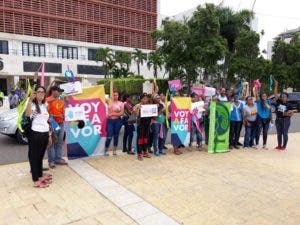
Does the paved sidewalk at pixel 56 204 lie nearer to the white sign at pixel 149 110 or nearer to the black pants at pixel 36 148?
the black pants at pixel 36 148

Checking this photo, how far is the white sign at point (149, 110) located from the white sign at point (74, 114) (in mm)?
1417

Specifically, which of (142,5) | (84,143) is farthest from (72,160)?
(142,5)

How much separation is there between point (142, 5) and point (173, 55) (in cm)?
3318

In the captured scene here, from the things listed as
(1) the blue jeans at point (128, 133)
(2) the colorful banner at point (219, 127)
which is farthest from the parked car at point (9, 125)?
(2) the colorful banner at point (219, 127)

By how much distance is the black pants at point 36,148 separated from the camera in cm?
591

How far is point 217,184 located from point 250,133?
3.96 meters

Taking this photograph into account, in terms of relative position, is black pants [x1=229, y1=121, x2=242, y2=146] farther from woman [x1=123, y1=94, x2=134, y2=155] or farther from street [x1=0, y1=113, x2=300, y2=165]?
woman [x1=123, y1=94, x2=134, y2=155]

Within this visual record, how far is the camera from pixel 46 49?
160 ft

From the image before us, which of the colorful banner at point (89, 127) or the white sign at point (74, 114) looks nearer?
the white sign at point (74, 114)

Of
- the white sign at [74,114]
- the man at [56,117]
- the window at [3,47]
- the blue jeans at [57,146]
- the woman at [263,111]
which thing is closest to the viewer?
the man at [56,117]

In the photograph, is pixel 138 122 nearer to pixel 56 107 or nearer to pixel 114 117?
pixel 114 117

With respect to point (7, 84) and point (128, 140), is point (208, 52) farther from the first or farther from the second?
point (7, 84)

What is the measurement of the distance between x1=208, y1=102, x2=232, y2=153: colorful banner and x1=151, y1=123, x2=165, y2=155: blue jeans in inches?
54.5

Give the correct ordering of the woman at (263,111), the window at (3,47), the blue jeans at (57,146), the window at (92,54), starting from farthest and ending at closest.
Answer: the window at (92,54)
the window at (3,47)
the woman at (263,111)
the blue jeans at (57,146)
